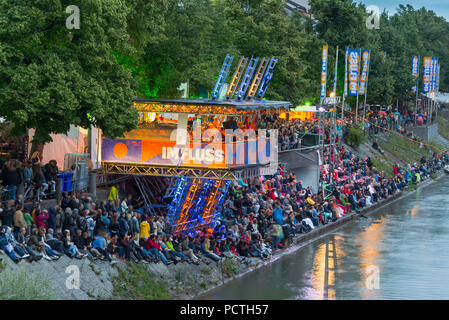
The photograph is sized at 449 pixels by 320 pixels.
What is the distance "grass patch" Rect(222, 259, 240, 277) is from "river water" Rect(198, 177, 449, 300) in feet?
1.41

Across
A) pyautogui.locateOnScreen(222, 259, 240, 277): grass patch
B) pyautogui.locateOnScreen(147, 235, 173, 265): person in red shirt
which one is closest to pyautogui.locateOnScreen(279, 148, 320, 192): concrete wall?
pyautogui.locateOnScreen(222, 259, 240, 277): grass patch

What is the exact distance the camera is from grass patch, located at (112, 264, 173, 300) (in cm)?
2670

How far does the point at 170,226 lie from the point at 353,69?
4260cm

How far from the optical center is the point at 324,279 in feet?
109

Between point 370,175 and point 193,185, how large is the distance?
27.5 m

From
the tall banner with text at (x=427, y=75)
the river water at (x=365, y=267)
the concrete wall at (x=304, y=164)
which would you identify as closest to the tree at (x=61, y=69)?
the river water at (x=365, y=267)

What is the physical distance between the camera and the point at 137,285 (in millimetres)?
27312

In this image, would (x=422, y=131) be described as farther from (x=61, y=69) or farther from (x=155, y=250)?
(x=61, y=69)

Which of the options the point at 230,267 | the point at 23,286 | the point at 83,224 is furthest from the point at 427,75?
the point at 23,286

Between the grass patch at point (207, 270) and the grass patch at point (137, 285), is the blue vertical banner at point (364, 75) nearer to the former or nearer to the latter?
the grass patch at point (207, 270)

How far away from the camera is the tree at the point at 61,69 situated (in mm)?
28672

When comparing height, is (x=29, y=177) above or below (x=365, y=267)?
above
